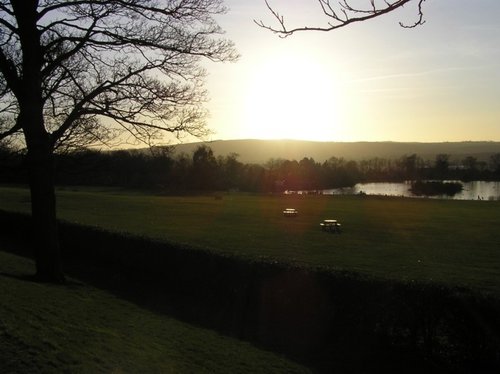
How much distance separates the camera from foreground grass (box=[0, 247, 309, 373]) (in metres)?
6.37

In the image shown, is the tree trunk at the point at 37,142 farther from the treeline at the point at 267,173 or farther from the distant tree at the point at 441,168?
the distant tree at the point at 441,168

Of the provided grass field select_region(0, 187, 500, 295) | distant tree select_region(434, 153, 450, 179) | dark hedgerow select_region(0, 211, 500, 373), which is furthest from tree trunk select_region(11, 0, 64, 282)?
distant tree select_region(434, 153, 450, 179)

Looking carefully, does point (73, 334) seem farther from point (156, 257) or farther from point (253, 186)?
point (253, 186)

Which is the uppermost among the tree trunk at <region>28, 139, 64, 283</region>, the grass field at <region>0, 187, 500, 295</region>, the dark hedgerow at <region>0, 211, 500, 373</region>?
the tree trunk at <region>28, 139, 64, 283</region>

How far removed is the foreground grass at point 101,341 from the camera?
6.37 metres

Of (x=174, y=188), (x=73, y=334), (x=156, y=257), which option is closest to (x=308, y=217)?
(x=156, y=257)

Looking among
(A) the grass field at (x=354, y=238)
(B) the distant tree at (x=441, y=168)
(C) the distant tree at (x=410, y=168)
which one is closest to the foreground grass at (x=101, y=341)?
(A) the grass field at (x=354, y=238)

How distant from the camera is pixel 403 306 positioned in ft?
30.3

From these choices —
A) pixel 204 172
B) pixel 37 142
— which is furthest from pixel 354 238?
pixel 204 172

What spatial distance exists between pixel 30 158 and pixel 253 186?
382ft

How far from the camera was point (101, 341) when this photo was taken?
751 centimetres

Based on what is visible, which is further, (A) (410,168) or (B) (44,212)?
(A) (410,168)

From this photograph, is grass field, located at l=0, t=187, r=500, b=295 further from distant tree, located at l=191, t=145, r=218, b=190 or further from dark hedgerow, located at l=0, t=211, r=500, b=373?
distant tree, located at l=191, t=145, r=218, b=190

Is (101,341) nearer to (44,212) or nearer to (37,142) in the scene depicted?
(44,212)
